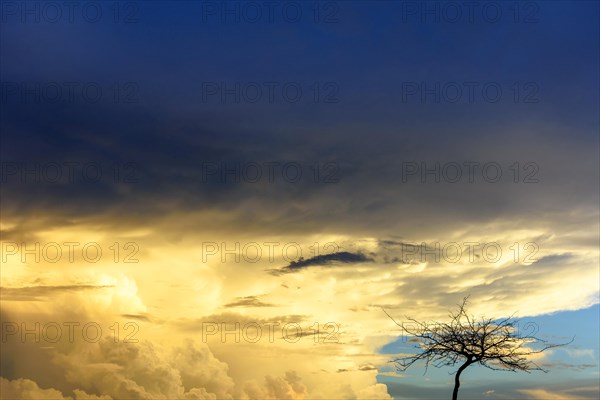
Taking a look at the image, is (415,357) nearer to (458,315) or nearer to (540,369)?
(458,315)

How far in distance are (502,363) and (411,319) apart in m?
4.70

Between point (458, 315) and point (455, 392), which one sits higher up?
point (458, 315)

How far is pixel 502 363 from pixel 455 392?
3.11m

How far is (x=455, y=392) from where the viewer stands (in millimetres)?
36781

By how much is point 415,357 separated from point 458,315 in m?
2.87

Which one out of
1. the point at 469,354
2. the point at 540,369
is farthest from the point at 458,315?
the point at 540,369

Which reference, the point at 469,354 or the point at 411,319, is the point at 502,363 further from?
the point at 411,319

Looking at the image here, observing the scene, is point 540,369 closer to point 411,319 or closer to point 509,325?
point 509,325

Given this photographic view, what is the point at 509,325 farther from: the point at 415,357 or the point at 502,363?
the point at 415,357

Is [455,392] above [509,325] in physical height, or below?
below

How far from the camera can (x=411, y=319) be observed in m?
38.9

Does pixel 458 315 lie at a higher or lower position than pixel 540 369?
higher

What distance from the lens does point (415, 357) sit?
1527 inches

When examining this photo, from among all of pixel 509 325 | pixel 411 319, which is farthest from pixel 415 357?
pixel 509 325
